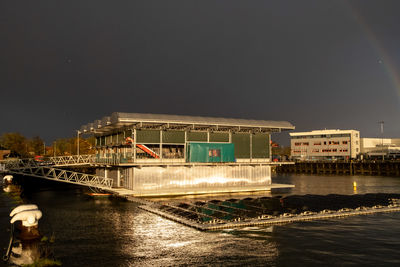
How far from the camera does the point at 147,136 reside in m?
49.3

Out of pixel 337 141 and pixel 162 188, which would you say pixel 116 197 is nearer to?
pixel 162 188

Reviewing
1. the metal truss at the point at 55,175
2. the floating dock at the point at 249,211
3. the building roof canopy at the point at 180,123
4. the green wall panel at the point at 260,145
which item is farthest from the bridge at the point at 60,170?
the green wall panel at the point at 260,145

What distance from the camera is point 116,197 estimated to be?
48625 mm

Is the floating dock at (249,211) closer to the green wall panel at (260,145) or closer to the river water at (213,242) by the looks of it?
the river water at (213,242)

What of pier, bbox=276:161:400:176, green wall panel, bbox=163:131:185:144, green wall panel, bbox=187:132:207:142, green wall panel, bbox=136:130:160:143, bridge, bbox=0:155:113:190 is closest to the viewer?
green wall panel, bbox=136:130:160:143

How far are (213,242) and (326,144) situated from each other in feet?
505

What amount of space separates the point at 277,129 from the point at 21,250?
4526 cm

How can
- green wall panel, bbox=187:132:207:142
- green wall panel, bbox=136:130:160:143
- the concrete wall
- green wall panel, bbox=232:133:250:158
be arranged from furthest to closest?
green wall panel, bbox=232:133:250:158 → green wall panel, bbox=187:132:207:142 → the concrete wall → green wall panel, bbox=136:130:160:143

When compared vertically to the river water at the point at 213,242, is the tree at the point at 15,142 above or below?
above

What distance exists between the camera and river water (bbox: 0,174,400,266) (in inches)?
784

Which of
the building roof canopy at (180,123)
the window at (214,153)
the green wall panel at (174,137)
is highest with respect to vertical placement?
the building roof canopy at (180,123)

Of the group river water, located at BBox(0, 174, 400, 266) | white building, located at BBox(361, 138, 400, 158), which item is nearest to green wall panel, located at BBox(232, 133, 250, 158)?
river water, located at BBox(0, 174, 400, 266)

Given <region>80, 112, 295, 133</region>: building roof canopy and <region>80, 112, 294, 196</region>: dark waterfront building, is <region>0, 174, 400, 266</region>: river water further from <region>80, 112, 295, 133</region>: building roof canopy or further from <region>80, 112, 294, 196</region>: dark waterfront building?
<region>80, 112, 295, 133</region>: building roof canopy

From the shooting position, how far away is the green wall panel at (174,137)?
166 ft
